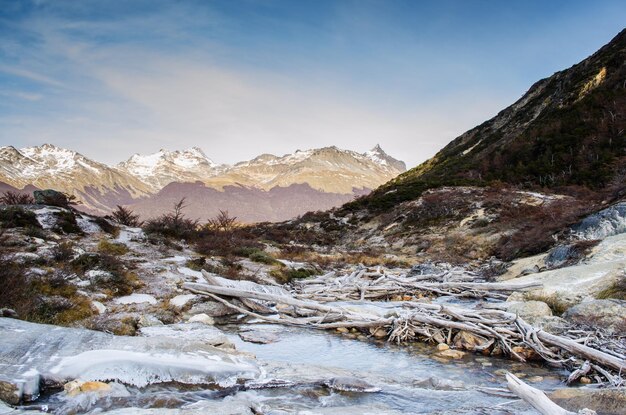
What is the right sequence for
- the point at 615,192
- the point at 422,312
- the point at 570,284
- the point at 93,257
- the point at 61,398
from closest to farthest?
the point at 61,398 < the point at 422,312 < the point at 570,284 < the point at 93,257 < the point at 615,192

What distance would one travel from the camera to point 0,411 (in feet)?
12.7

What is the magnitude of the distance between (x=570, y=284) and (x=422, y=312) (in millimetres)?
4276

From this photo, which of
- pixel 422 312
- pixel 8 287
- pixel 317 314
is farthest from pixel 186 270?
pixel 422 312

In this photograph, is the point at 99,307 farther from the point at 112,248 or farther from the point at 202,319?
the point at 112,248

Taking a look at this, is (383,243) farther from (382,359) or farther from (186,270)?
(382,359)

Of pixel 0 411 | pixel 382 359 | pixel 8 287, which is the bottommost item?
pixel 382 359

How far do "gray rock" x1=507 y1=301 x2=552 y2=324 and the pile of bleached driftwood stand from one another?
661 mm

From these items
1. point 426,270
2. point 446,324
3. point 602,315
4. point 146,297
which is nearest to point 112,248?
point 146,297

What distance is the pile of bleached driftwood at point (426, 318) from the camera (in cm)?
709

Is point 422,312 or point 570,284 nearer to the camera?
point 422,312

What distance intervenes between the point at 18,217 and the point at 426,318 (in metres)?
15.7

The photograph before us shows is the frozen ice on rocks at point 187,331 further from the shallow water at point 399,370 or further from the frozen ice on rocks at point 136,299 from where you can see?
the frozen ice on rocks at point 136,299

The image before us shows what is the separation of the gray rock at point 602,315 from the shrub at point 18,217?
1745 cm

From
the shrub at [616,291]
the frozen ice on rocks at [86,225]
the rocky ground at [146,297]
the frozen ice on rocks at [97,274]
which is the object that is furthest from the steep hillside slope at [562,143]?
the frozen ice on rocks at [97,274]
